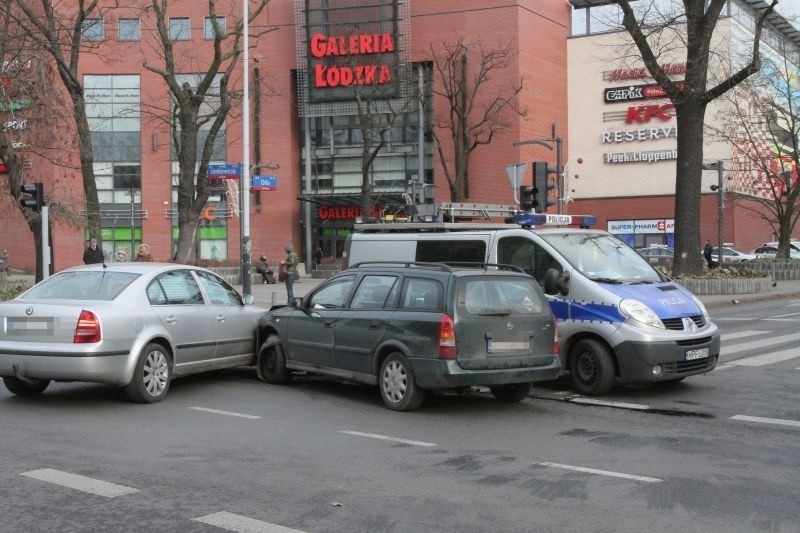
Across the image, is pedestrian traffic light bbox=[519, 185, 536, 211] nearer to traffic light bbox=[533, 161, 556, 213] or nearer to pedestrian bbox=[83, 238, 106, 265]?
traffic light bbox=[533, 161, 556, 213]

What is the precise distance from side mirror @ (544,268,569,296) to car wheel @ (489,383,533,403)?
1309 mm

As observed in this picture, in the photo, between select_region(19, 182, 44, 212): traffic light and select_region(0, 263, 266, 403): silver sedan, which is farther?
select_region(19, 182, 44, 212): traffic light

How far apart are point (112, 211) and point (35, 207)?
33.2 meters

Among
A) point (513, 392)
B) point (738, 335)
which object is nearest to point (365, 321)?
point (513, 392)

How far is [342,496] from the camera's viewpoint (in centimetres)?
564

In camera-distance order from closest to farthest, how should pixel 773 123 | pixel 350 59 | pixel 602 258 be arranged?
1. pixel 602 258
2. pixel 773 123
3. pixel 350 59

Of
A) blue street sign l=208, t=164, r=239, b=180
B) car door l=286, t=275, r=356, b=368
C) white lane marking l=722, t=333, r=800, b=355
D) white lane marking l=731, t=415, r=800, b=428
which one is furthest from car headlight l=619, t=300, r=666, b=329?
blue street sign l=208, t=164, r=239, b=180

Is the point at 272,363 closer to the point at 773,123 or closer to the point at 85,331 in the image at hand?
the point at 85,331

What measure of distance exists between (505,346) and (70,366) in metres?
4.43

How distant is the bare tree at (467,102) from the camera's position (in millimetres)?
44406

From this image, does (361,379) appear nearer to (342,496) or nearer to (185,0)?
(342,496)

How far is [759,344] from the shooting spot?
1423 centimetres

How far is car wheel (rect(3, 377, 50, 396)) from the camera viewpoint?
31.4 feet

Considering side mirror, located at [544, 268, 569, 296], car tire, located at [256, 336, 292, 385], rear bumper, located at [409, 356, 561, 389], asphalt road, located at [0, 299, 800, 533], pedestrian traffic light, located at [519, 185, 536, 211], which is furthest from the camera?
pedestrian traffic light, located at [519, 185, 536, 211]
